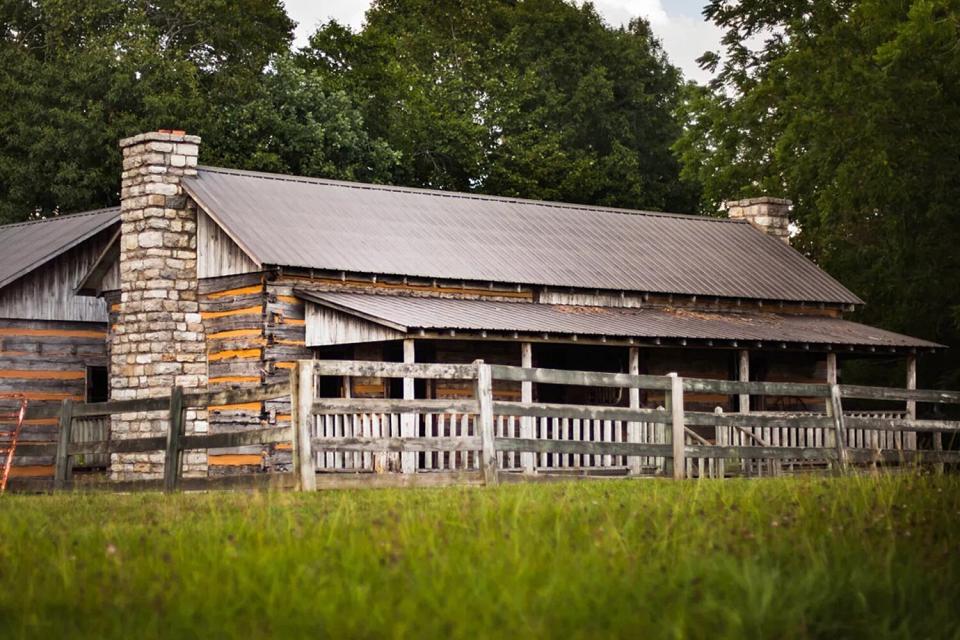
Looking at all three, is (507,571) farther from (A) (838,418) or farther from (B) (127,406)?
(A) (838,418)

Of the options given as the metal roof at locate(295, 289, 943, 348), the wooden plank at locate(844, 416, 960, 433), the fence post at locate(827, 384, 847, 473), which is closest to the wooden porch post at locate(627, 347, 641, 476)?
the metal roof at locate(295, 289, 943, 348)

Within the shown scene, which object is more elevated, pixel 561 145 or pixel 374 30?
pixel 374 30

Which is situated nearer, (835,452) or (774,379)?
(835,452)

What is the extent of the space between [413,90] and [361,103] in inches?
144

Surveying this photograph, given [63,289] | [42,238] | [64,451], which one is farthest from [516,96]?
[64,451]

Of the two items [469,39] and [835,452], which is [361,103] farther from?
[835,452]

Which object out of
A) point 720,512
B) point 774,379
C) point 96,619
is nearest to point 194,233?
point 774,379

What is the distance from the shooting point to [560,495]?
41.4ft

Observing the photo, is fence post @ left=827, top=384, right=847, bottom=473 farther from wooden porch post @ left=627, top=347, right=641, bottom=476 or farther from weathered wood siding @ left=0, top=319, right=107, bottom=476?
weathered wood siding @ left=0, top=319, right=107, bottom=476

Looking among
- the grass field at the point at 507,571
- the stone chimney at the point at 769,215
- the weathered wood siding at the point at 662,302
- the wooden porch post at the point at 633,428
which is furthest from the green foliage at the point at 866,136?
the grass field at the point at 507,571

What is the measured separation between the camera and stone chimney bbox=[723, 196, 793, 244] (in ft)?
123

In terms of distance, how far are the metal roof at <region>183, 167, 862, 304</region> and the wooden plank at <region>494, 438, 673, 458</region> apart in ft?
35.0

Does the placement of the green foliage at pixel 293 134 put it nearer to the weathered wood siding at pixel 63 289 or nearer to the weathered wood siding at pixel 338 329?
the weathered wood siding at pixel 63 289

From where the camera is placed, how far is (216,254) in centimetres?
2767
